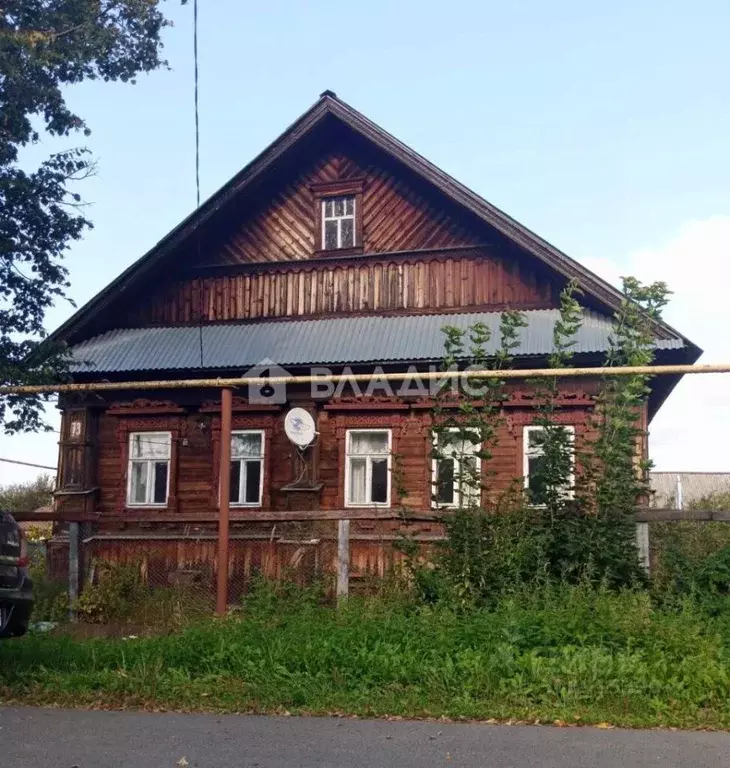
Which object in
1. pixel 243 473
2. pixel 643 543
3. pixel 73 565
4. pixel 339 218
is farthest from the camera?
pixel 339 218

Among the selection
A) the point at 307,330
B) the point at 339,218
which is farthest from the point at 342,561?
the point at 339,218

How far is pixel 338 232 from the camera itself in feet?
48.4

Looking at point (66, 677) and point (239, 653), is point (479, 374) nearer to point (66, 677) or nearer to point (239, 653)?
point (239, 653)

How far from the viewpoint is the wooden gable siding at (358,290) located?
13.8m

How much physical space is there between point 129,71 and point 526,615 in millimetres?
9102

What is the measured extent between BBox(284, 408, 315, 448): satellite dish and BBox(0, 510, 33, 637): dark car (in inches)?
249

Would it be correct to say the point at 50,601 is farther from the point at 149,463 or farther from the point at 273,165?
the point at 273,165

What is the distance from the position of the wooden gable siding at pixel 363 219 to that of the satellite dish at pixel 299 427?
289 centimetres

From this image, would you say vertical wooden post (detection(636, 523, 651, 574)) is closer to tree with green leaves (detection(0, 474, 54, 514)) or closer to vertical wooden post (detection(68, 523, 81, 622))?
vertical wooden post (detection(68, 523, 81, 622))

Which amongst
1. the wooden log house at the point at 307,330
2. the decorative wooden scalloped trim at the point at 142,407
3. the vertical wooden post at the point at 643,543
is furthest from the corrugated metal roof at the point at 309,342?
the vertical wooden post at the point at 643,543

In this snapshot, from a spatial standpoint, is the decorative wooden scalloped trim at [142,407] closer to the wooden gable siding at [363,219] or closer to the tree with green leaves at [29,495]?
the wooden gable siding at [363,219]

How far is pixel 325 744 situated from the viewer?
18.1 ft

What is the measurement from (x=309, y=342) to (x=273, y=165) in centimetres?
316

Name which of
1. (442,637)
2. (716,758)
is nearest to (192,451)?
(442,637)
